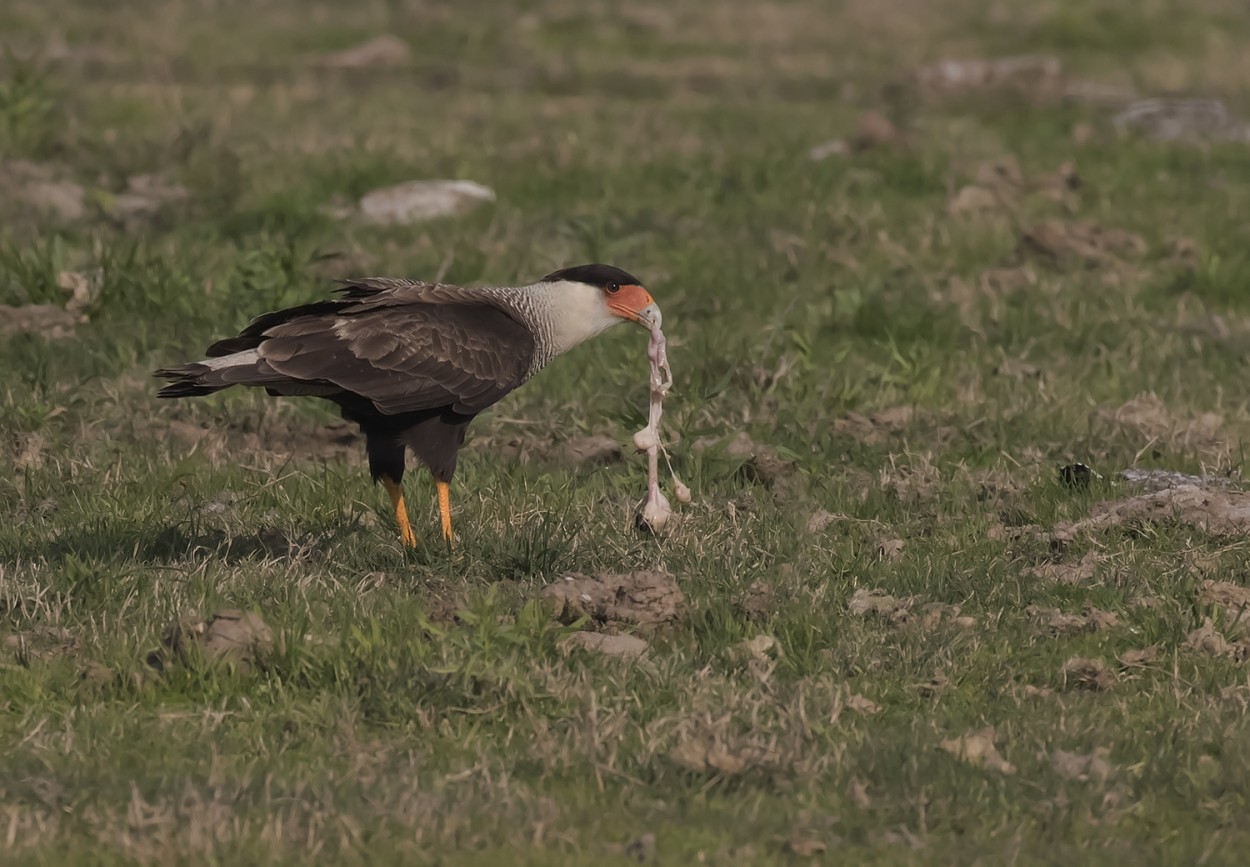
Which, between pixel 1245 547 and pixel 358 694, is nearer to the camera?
pixel 358 694

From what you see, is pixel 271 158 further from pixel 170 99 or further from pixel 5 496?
pixel 5 496

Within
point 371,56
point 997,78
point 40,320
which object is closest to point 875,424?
point 40,320

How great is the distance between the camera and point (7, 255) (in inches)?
426

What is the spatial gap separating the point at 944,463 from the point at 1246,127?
347 inches

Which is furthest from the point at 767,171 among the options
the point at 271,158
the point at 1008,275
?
the point at 271,158

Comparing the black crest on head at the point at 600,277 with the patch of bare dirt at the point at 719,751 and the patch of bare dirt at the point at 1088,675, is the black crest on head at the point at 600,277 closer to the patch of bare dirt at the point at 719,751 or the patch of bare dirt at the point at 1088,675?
the patch of bare dirt at the point at 1088,675

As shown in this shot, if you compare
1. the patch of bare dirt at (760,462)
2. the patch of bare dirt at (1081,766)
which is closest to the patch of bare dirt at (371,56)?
the patch of bare dirt at (760,462)

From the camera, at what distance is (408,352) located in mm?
7137

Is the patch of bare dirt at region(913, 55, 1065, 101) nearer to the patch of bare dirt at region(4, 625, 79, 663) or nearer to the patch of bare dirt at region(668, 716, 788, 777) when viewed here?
the patch of bare dirt at region(4, 625, 79, 663)

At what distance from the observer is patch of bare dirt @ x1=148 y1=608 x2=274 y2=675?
19.4 feet

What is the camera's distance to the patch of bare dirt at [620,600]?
254 inches

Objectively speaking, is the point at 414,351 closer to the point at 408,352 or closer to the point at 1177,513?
the point at 408,352

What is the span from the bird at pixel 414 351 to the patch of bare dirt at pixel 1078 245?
5.09 m

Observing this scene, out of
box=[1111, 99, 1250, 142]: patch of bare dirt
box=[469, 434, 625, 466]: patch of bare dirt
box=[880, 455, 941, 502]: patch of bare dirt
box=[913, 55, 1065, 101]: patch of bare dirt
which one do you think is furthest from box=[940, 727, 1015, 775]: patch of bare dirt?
box=[913, 55, 1065, 101]: patch of bare dirt
